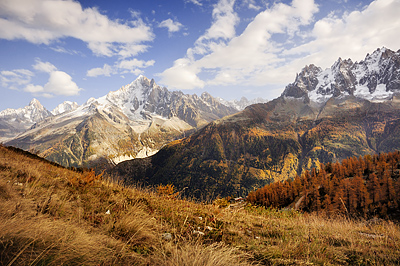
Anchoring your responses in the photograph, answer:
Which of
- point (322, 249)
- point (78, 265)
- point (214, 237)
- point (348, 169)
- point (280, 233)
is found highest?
point (78, 265)

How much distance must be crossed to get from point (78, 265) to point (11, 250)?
2.56 feet

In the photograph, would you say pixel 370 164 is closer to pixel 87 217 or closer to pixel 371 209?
pixel 371 209

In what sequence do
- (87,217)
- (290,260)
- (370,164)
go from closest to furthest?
(290,260) → (87,217) → (370,164)

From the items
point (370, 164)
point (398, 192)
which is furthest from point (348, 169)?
point (398, 192)

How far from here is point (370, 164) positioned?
99688 millimetres

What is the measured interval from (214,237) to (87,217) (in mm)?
3367

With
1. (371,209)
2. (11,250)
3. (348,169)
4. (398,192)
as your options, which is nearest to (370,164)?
(348,169)

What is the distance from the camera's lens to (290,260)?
138 inches

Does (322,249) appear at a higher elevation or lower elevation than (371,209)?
higher

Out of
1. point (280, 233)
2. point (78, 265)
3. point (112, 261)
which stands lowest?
point (280, 233)

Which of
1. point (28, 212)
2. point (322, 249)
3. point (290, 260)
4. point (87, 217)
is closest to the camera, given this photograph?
point (290, 260)

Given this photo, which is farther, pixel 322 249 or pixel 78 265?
pixel 322 249

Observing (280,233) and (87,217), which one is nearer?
(87,217)

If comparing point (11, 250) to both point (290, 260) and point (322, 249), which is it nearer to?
point (290, 260)
